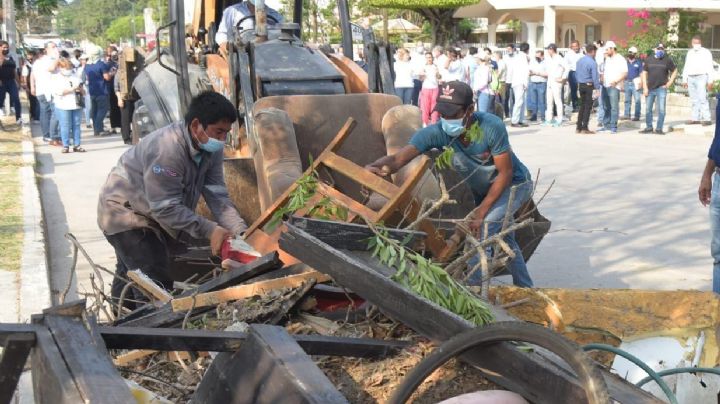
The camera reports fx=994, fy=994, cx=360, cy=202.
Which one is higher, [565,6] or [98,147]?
[565,6]

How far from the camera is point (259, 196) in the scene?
6711 mm

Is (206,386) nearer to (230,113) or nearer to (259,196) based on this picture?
(230,113)

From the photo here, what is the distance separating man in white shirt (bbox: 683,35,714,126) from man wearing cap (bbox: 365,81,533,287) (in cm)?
1422

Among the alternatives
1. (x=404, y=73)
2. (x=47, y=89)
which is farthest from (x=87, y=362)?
(x=404, y=73)

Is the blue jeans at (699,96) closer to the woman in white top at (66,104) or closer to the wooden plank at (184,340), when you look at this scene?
the woman in white top at (66,104)

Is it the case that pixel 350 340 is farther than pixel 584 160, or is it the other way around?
pixel 584 160

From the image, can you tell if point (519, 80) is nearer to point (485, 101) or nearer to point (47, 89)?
point (485, 101)

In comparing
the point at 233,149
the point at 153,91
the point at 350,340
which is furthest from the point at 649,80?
the point at 350,340

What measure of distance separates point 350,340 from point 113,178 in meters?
2.84

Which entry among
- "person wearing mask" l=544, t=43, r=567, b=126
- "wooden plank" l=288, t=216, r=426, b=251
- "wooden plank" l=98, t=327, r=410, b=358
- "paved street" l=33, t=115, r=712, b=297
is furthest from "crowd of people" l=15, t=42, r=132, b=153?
"wooden plank" l=98, t=327, r=410, b=358

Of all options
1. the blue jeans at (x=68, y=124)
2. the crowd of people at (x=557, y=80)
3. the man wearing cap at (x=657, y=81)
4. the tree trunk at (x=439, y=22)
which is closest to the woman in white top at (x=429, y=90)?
the crowd of people at (x=557, y=80)

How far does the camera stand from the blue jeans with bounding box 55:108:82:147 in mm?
16219

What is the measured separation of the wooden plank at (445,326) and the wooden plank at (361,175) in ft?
5.66

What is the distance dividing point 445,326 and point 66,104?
45.9ft
